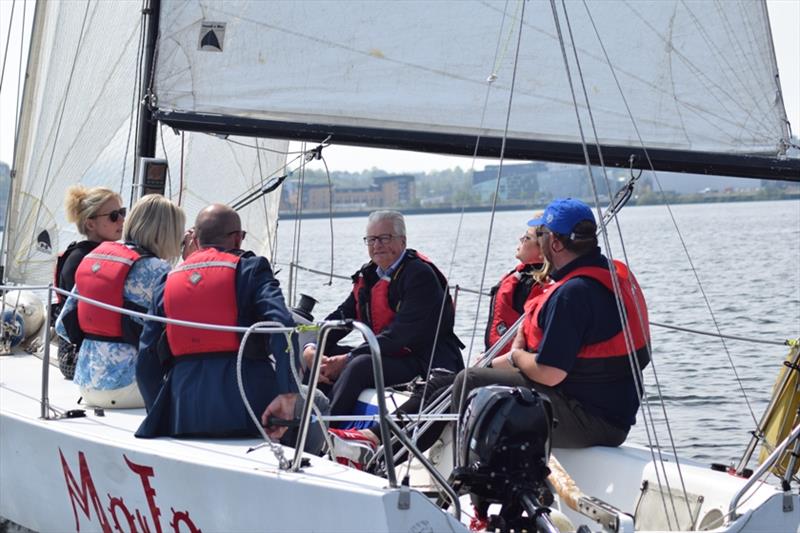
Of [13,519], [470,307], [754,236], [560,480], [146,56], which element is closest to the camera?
[560,480]

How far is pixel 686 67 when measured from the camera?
5.52 meters

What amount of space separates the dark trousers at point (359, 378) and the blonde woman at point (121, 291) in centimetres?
86

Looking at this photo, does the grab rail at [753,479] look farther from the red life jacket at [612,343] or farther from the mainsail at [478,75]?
the mainsail at [478,75]

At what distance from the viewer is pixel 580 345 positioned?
173 inches

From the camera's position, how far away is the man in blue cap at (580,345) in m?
4.36

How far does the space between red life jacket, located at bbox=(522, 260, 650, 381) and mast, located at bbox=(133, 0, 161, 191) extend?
2274 millimetres

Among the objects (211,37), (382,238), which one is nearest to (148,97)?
(211,37)

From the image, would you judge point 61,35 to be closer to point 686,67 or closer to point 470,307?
point 686,67

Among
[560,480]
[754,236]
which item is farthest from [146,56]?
[754,236]

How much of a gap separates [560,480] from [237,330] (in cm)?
114

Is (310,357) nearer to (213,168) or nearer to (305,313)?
(305,313)

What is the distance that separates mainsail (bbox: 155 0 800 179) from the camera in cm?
549

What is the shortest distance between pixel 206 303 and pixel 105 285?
82 cm

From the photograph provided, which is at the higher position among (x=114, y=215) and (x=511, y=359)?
(x=114, y=215)
